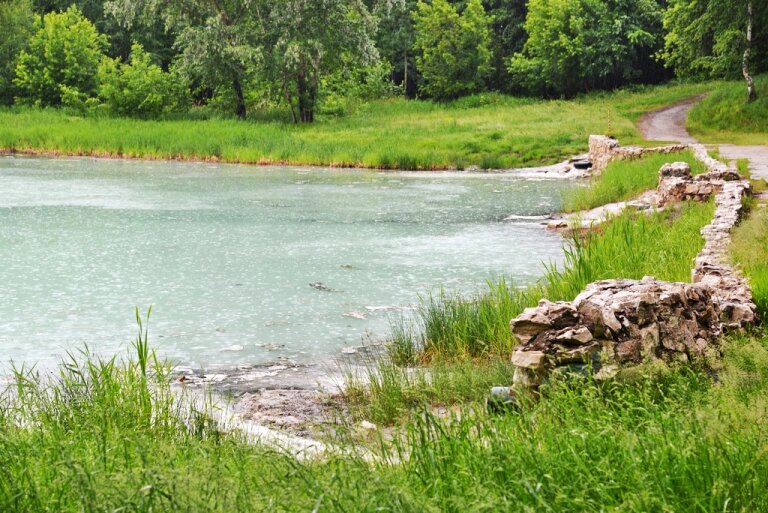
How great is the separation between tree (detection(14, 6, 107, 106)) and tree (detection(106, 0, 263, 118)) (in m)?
7.85

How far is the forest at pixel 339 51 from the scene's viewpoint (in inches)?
1630

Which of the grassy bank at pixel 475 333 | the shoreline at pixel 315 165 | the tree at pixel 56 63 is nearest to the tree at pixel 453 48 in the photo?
the tree at pixel 56 63

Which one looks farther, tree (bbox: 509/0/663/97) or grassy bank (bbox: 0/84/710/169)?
tree (bbox: 509/0/663/97)

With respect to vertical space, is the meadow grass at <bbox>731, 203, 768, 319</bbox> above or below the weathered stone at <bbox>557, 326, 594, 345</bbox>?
below

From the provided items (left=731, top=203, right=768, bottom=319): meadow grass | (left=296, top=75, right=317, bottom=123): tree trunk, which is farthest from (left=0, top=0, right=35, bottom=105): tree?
(left=731, top=203, right=768, bottom=319): meadow grass

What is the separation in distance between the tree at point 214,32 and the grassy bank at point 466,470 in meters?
38.1

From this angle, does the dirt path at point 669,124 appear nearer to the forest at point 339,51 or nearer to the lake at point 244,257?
the forest at point 339,51

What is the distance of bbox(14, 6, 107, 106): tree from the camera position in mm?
51812

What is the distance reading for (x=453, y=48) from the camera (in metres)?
59.1

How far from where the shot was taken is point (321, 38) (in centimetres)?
4244

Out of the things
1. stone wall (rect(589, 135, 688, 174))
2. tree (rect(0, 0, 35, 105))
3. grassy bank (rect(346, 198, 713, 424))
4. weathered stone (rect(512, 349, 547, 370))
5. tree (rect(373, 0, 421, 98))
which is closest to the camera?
weathered stone (rect(512, 349, 547, 370))

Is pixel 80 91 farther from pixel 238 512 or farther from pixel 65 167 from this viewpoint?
pixel 238 512

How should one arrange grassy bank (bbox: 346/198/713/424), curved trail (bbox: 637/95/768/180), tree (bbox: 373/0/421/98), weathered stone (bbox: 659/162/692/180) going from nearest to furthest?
grassy bank (bbox: 346/198/713/424) < weathered stone (bbox: 659/162/692/180) < curved trail (bbox: 637/95/768/180) < tree (bbox: 373/0/421/98)

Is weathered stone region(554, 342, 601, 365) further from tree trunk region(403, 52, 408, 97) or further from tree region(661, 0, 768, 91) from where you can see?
tree trunk region(403, 52, 408, 97)
